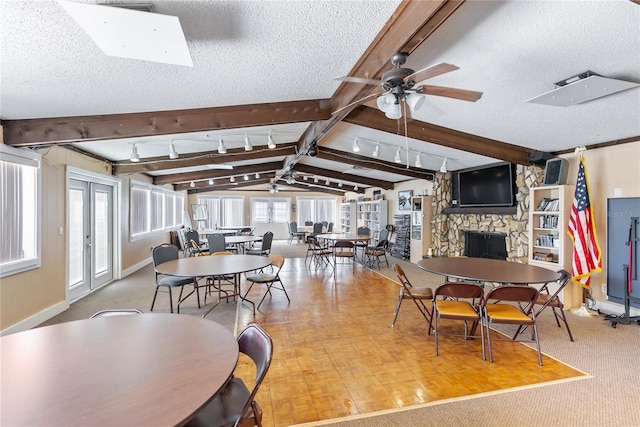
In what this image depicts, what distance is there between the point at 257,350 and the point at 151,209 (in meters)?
7.59

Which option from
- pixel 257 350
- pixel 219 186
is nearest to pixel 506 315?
pixel 257 350

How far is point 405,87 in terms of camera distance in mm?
2158

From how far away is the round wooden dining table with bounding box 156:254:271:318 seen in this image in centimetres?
319

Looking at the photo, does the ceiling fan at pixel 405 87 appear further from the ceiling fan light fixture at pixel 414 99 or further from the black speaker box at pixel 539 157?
the black speaker box at pixel 539 157

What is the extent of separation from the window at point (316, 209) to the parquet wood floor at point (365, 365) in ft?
31.2

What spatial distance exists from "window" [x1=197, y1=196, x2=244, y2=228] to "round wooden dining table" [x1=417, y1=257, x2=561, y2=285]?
34.1 feet

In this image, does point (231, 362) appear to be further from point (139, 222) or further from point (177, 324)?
point (139, 222)

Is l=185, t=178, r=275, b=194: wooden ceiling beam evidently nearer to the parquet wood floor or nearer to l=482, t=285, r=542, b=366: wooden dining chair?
the parquet wood floor

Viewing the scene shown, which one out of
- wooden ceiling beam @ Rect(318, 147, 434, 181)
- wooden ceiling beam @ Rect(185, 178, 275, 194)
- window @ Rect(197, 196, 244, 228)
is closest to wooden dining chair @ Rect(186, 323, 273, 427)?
wooden ceiling beam @ Rect(318, 147, 434, 181)

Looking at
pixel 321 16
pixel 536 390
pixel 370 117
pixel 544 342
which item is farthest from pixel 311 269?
pixel 321 16

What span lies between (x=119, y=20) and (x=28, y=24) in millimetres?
653

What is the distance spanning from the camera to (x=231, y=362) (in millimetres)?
1231

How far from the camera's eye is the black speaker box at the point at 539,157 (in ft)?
14.6

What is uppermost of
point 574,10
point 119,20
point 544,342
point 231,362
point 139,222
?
point 574,10
